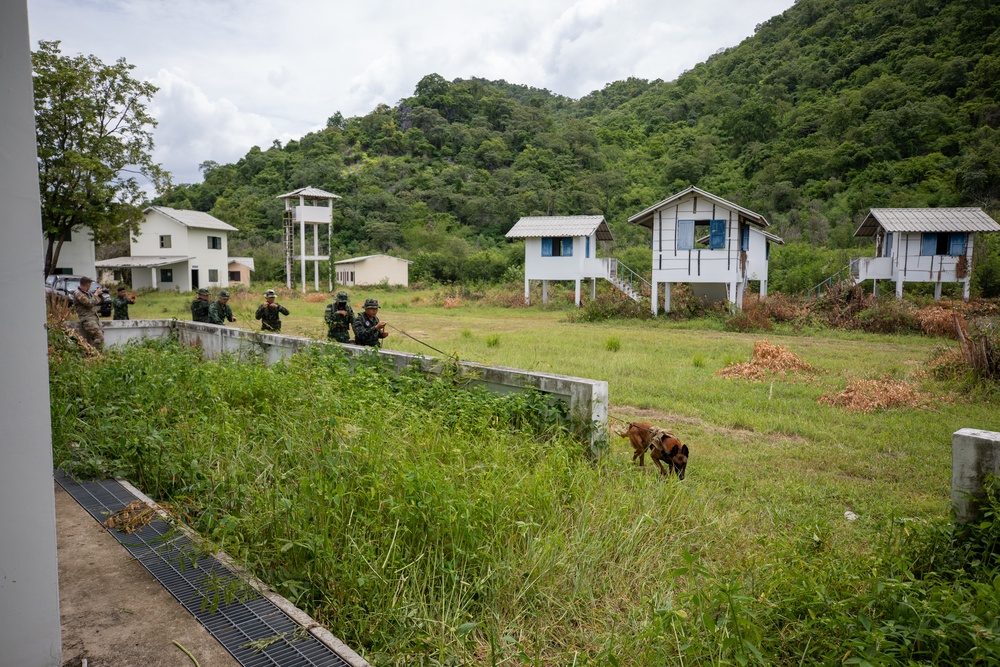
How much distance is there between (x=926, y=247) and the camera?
2436 centimetres

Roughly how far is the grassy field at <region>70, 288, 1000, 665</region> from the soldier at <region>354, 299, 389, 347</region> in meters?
3.41

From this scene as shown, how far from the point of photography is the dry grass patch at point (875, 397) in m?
8.91

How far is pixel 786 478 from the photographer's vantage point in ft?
20.0

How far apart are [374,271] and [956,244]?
31.2m

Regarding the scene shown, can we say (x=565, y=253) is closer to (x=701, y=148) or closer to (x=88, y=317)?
(x=88, y=317)

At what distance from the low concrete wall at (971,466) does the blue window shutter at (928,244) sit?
24.9m

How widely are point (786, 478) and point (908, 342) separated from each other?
12.8 meters

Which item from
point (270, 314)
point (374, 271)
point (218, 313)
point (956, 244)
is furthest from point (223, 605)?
point (374, 271)

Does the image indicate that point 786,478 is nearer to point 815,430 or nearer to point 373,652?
point 815,430

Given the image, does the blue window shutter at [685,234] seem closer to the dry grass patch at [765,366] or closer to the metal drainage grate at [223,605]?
the dry grass patch at [765,366]

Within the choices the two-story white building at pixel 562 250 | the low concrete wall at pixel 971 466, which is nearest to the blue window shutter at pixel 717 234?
the two-story white building at pixel 562 250

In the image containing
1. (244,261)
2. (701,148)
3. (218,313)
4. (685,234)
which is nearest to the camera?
(218,313)

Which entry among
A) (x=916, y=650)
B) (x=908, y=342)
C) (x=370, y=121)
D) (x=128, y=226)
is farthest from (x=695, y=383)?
(x=370, y=121)

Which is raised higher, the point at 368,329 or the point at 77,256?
the point at 77,256
